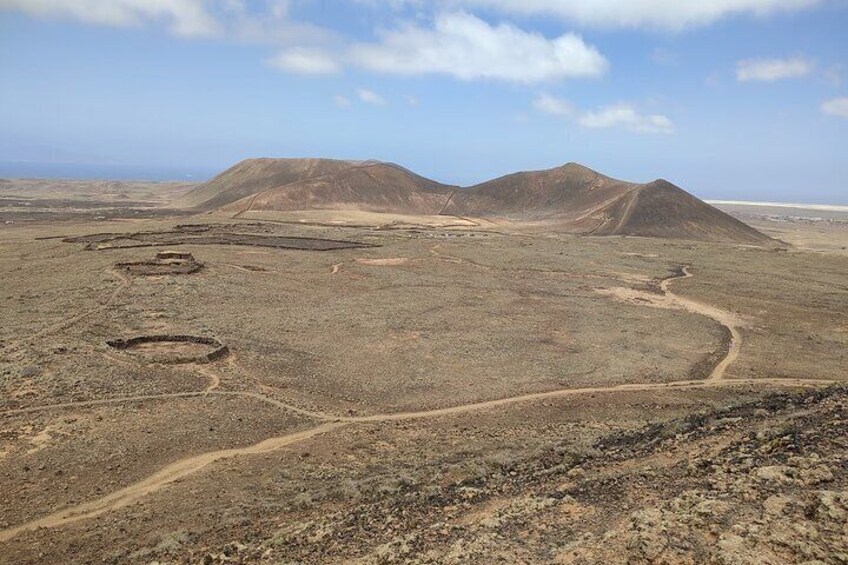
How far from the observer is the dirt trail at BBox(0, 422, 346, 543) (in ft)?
30.5

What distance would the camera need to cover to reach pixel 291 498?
9938 millimetres

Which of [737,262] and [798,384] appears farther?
[737,262]

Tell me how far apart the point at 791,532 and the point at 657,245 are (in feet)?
160

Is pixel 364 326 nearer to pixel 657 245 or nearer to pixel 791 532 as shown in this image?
pixel 791 532

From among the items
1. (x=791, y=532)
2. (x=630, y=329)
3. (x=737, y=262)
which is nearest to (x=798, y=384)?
(x=630, y=329)

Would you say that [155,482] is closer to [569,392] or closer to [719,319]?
[569,392]

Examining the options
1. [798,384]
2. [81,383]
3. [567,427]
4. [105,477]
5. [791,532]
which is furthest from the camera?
[798,384]

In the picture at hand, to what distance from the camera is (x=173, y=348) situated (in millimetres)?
18312

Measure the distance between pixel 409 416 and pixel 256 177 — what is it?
81.2 meters

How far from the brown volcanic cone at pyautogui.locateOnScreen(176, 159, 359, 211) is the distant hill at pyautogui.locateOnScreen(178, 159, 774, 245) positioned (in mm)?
149

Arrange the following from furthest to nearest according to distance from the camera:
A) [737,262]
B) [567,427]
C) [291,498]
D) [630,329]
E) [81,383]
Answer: [737,262] → [630,329] → [81,383] → [567,427] → [291,498]

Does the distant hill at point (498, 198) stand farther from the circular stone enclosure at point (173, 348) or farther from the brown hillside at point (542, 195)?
the circular stone enclosure at point (173, 348)

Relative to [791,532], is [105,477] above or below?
below

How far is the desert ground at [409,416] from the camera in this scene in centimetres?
788
